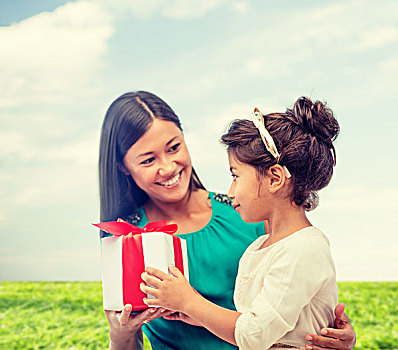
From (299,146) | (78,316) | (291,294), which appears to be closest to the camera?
(291,294)

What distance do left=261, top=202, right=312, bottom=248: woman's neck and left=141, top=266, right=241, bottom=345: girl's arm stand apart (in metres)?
0.20

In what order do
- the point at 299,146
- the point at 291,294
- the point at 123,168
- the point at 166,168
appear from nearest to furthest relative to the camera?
the point at 291,294 < the point at 299,146 < the point at 166,168 < the point at 123,168

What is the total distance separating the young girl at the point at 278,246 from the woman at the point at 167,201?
260 mm

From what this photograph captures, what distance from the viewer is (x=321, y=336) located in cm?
109

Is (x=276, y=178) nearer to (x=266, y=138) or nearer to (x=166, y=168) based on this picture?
(x=266, y=138)

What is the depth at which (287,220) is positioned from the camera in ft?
3.80

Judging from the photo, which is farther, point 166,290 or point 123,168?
point 123,168

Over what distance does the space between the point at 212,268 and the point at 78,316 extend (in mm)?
2366

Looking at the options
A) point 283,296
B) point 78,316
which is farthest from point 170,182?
point 78,316

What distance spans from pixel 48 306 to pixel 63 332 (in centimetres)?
36

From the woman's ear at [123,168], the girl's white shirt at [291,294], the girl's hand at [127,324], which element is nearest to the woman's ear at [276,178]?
the girl's white shirt at [291,294]

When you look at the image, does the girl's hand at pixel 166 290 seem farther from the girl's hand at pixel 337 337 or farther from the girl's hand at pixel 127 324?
the girl's hand at pixel 337 337

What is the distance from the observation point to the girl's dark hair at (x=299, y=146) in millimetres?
1141

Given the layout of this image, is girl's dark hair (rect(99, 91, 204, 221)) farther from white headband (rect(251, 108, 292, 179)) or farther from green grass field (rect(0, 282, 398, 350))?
green grass field (rect(0, 282, 398, 350))
